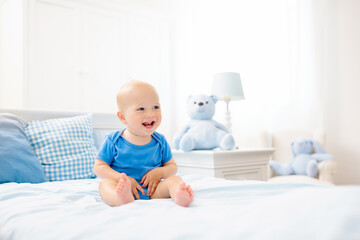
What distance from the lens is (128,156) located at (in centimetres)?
105

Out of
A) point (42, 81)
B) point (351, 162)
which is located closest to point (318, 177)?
point (351, 162)

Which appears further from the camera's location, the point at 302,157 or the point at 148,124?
the point at 302,157

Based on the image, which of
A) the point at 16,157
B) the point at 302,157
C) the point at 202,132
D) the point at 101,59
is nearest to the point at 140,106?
the point at 16,157

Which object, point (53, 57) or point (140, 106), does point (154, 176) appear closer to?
point (140, 106)

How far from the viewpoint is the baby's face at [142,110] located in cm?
99

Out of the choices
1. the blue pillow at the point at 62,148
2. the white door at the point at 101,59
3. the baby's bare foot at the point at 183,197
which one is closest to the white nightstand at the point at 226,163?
the blue pillow at the point at 62,148

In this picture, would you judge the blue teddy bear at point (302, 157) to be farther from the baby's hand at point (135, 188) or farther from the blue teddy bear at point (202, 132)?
the baby's hand at point (135, 188)

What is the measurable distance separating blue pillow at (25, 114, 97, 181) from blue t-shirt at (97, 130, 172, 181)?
534 millimetres

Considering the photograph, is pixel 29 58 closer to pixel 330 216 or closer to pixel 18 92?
pixel 18 92

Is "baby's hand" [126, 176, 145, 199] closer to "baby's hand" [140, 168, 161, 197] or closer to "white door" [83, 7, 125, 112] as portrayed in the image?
"baby's hand" [140, 168, 161, 197]

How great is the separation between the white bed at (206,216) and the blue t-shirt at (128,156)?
14cm

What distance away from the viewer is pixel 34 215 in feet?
2.40

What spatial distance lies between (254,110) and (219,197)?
2317 mm

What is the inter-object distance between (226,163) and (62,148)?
0.96m
